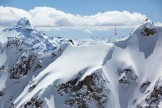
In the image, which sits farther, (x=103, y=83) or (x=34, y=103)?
(x=103, y=83)

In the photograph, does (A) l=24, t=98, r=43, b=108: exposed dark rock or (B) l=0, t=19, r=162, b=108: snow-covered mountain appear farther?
(A) l=24, t=98, r=43, b=108: exposed dark rock

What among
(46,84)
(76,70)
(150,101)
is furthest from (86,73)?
(150,101)

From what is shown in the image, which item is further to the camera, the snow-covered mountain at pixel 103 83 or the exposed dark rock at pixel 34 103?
the exposed dark rock at pixel 34 103

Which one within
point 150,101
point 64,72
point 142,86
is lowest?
point 150,101

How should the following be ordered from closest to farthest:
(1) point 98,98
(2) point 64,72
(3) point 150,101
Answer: (3) point 150,101 < (1) point 98,98 < (2) point 64,72

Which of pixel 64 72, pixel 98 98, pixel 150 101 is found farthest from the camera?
pixel 64 72

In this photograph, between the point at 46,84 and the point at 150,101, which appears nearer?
the point at 150,101

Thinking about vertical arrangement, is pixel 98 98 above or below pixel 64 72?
below

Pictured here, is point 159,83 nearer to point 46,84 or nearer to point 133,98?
point 133,98

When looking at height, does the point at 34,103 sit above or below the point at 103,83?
below
